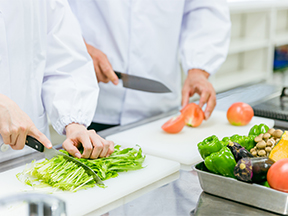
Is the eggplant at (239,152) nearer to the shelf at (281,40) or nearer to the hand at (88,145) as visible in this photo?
the hand at (88,145)

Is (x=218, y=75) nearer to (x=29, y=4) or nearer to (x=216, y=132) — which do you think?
(x=216, y=132)

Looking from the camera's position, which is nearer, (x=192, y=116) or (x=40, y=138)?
(x=40, y=138)

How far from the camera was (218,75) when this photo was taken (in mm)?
4176

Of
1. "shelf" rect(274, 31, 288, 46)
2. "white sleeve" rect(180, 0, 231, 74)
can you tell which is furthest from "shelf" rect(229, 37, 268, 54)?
"white sleeve" rect(180, 0, 231, 74)

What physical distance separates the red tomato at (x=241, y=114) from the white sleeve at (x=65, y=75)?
0.54m

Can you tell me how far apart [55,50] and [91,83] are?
0.54ft

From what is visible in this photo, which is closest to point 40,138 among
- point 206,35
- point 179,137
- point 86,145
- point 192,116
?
point 86,145

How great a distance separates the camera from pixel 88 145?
39.8 inches

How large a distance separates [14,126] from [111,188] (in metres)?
0.32

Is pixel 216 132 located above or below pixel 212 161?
below

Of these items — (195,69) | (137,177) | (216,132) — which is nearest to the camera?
(137,177)

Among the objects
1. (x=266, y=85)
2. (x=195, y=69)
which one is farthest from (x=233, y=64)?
(x=195, y=69)

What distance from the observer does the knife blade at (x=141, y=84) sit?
1.62 m

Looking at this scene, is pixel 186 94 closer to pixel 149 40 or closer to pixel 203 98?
pixel 203 98
